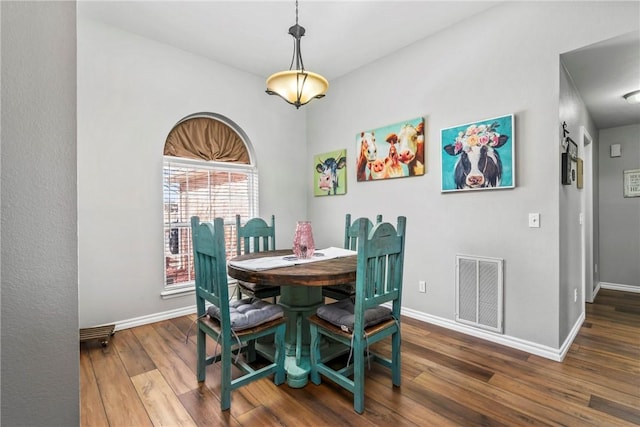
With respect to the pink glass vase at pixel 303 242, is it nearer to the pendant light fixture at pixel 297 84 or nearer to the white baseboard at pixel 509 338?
the pendant light fixture at pixel 297 84

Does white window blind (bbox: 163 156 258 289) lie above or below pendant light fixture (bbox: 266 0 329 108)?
below

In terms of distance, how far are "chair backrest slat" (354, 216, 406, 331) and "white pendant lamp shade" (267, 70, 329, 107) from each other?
1219mm

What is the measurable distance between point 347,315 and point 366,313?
118 mm

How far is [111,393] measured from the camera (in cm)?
185

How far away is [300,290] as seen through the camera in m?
2.28

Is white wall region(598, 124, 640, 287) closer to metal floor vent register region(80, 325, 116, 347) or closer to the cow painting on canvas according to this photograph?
the cow painting on canvas

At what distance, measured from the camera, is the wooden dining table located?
5.93 feet

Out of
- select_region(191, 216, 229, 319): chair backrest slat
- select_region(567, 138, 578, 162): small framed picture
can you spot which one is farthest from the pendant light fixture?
select_region(567, 138, 578, 162): small framed picture

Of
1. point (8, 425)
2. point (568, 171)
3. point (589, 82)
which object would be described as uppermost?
point (589, 82)

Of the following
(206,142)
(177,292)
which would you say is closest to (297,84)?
(206,142)

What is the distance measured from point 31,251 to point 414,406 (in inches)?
74.7

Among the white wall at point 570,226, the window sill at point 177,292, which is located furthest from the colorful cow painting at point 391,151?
the window sill at point 177,292

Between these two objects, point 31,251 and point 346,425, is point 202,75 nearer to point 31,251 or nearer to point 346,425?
point 31,251

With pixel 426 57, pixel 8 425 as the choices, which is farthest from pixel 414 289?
pixel 8 425
